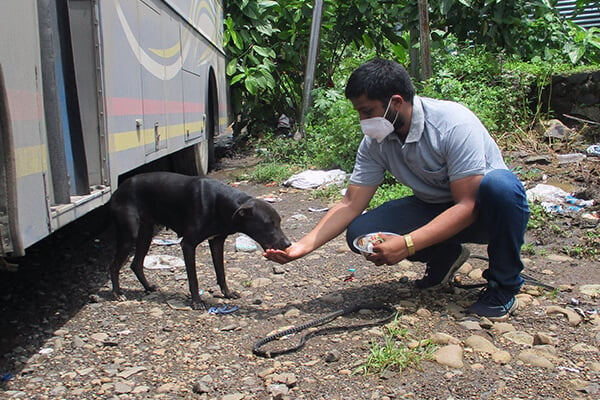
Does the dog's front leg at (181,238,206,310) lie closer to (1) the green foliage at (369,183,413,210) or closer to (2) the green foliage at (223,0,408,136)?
(1) the green foliage at (369,183,413,210)

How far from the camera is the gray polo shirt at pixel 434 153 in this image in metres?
3.04

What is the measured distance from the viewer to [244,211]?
11.3ft

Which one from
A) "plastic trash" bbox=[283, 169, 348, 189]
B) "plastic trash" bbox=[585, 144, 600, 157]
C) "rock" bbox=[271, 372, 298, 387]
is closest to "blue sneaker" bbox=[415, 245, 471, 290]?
"rock" bbox=[271, 372, 298, 387]

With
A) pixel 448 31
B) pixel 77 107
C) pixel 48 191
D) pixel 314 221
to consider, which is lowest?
pixel 314 221

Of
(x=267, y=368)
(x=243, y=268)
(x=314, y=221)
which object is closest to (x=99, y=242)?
(x=243, y=268)

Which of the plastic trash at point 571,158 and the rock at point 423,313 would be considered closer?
the rock at point 423,313

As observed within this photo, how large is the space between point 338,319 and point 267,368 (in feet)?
2.17

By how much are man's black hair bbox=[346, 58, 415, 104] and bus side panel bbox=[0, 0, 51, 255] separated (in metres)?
1.52

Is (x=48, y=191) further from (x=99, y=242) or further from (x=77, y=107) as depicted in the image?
(x=99, y=242)

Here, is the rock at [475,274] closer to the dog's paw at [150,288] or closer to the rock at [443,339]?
the rock at [443,339]

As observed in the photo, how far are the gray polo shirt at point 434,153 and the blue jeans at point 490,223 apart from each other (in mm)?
100

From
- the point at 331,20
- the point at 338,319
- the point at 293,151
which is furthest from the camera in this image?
the point at 331,20

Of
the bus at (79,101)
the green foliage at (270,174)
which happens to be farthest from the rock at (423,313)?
the green foliage at (270,174)

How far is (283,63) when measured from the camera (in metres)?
11.4
